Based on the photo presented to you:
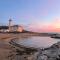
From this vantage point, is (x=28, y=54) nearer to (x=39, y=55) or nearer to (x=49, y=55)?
(x=39, y=55)

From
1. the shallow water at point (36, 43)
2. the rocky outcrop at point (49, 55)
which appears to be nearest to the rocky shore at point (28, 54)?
the rocky outcrop at point (49, 55)

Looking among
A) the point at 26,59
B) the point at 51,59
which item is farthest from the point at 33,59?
the point at 51,59

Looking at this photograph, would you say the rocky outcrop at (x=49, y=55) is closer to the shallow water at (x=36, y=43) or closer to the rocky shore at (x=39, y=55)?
the rocky shore at (x=39, y=55)

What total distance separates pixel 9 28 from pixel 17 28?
26.5 ft

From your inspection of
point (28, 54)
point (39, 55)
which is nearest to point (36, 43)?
point (28, 54)

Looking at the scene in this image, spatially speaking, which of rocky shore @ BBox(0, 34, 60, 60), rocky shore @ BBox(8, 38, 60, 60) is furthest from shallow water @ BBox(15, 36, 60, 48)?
rocky shore @ BBox(8, 38, 60, 60)

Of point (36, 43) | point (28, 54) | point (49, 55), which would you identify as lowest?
point (36, 43)

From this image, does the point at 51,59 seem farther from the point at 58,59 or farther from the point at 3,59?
the point at 3,59

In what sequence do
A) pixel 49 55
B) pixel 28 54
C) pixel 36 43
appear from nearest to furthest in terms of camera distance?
pixel 49 55, pixel 28 54, pixel 36 43

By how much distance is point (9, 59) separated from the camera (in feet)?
34.8

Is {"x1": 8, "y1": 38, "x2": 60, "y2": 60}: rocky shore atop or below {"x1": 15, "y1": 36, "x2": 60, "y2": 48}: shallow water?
atop

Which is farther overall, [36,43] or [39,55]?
[36,43]

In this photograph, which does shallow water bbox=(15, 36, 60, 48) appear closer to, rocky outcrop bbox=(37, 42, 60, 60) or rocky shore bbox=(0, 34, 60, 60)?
rocky shore bbox=(0, 34, 60, 60)

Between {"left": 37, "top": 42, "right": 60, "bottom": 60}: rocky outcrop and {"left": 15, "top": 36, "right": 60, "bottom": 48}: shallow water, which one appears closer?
{"left": 37, "top": 42, "right": 60, "bottom": 60}: rocky outcrop
